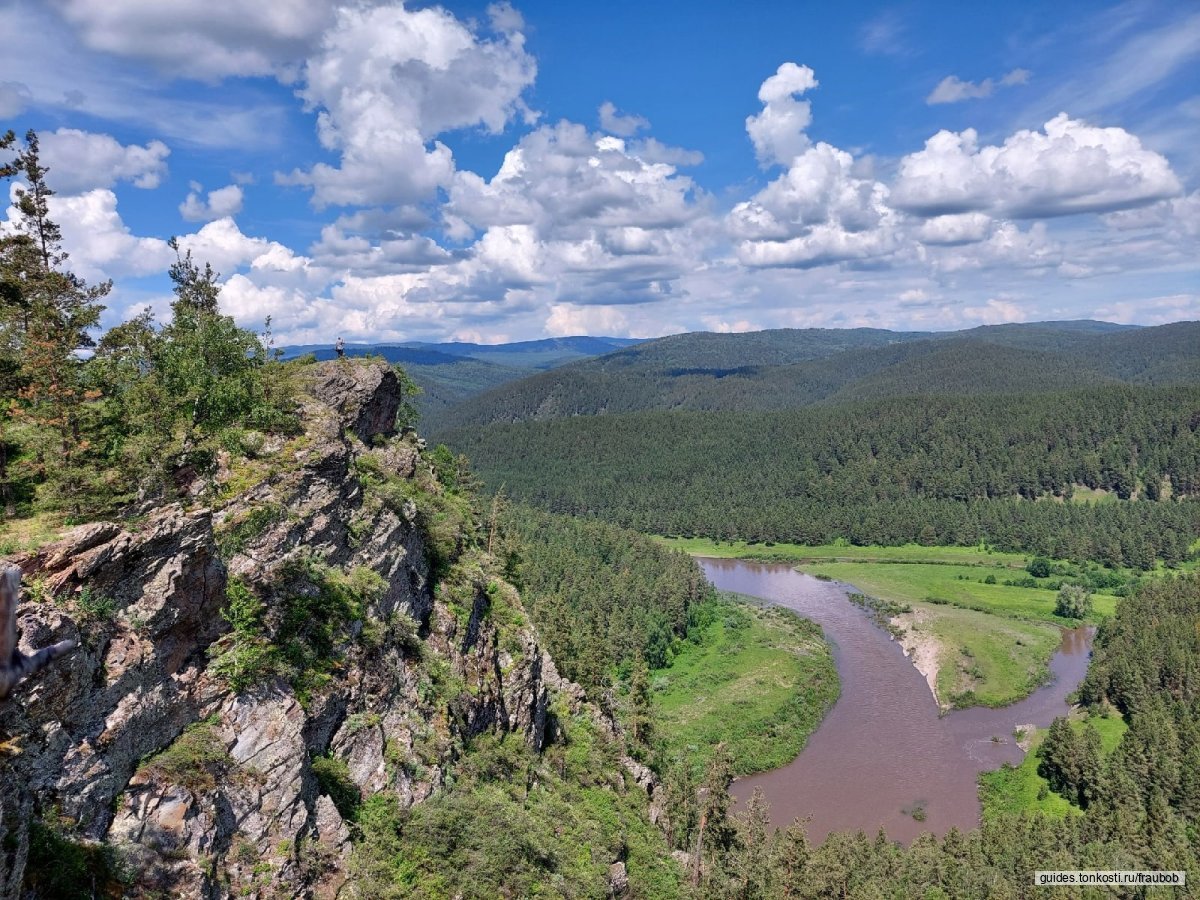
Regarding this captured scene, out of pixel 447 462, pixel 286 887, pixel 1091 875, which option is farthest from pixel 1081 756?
pixel 286 887

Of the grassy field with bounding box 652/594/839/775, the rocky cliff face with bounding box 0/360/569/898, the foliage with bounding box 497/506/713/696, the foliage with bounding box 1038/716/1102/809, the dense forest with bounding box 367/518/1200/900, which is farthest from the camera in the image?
the grassy field with bounding box 652/594/839/775

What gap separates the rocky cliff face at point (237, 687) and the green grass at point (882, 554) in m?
153

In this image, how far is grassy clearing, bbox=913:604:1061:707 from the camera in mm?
93500

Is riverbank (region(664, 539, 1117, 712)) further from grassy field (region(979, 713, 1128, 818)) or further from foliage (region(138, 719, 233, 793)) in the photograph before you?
foliage (region(138, 719, 233, 793))

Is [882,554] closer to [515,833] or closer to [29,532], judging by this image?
[515,833]

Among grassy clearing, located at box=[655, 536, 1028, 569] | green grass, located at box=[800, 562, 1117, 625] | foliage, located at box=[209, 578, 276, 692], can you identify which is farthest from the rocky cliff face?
grassy clearing, located at box=[655, 536, 1028, 569]

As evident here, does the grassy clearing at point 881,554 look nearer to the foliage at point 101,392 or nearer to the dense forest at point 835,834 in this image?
the dense forest at point 835,834

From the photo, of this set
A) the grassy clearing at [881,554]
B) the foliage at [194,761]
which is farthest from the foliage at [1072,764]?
the grassy clearing at [881,554]

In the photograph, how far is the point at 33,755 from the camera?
15172 millimetres

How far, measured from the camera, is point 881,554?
186 meters

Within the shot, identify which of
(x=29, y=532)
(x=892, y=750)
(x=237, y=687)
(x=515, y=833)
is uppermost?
(x=29, y=532)

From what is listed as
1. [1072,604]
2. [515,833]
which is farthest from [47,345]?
[1072,604]

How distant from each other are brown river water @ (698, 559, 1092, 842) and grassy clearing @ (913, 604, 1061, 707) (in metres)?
1.96

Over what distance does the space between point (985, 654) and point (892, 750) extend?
3678cm
